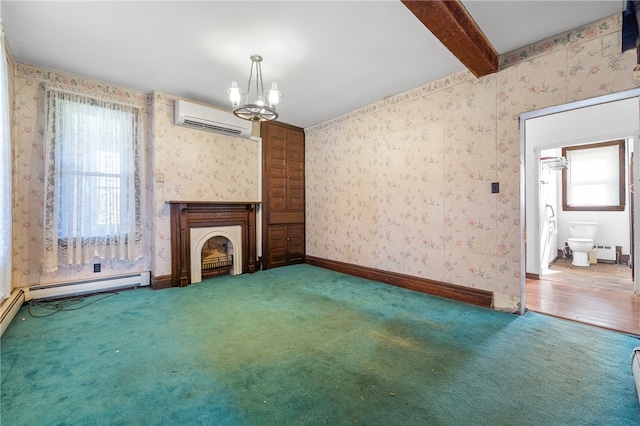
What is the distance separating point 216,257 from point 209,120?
213cm

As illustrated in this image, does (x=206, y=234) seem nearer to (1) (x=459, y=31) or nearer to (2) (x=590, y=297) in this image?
(1) (x=459, y=31)

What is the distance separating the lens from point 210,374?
5.43ft

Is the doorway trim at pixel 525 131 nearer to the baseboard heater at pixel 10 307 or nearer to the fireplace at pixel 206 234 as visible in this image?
the fireplace at pixel 206 234

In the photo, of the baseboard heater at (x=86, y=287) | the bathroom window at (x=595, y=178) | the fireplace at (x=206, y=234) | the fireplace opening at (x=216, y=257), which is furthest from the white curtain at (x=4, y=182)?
the bathroom window at (x=595, y=178)

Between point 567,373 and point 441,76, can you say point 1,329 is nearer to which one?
point 567,373

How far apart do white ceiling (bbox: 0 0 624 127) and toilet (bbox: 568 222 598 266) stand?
4200mm

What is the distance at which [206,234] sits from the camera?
3986mm

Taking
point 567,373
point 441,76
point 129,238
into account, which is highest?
point 441,76

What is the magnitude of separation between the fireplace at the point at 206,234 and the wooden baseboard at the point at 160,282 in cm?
6

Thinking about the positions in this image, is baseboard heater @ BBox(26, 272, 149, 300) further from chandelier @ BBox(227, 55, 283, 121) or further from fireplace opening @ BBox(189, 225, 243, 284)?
chandelier @ BBox(227, 55, 283, 121)

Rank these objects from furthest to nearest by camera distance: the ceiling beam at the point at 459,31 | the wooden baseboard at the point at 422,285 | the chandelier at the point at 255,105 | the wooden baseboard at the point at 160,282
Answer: the wooden baseboard at the point at 160,282
the wooden baseboard at the point at 422,285
the chandelier at the point at 255,105
the ceiling beam at the point at 459,31

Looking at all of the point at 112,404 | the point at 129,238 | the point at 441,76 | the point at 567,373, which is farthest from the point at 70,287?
the point at 441,76

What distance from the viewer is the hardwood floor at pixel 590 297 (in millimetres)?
2457

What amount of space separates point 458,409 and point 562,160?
544 centimetres
